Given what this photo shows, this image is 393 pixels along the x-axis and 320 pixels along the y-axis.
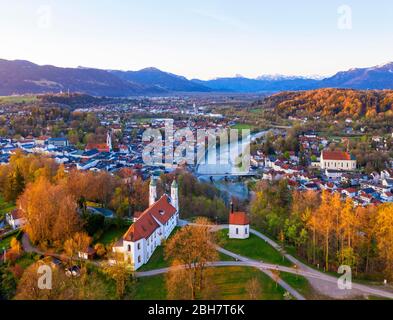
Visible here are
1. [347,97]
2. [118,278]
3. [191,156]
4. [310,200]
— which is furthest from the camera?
[347,97]

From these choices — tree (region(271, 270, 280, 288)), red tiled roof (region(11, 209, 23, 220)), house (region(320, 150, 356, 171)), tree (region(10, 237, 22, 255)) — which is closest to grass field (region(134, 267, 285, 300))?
tree (region(271, 270, 280, 288))

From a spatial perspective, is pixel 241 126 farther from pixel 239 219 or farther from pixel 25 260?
pixel 25 260

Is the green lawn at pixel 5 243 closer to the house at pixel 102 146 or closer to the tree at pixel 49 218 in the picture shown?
the tree at pixel 49 218

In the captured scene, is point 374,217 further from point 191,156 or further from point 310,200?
point 191,156

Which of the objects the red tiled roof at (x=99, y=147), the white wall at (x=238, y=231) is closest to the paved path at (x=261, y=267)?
the white wall at (x=238, y=231)

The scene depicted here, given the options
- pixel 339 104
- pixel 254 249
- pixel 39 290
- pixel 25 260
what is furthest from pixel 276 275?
pixel 339 104

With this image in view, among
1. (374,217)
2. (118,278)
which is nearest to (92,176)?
(118,278)
